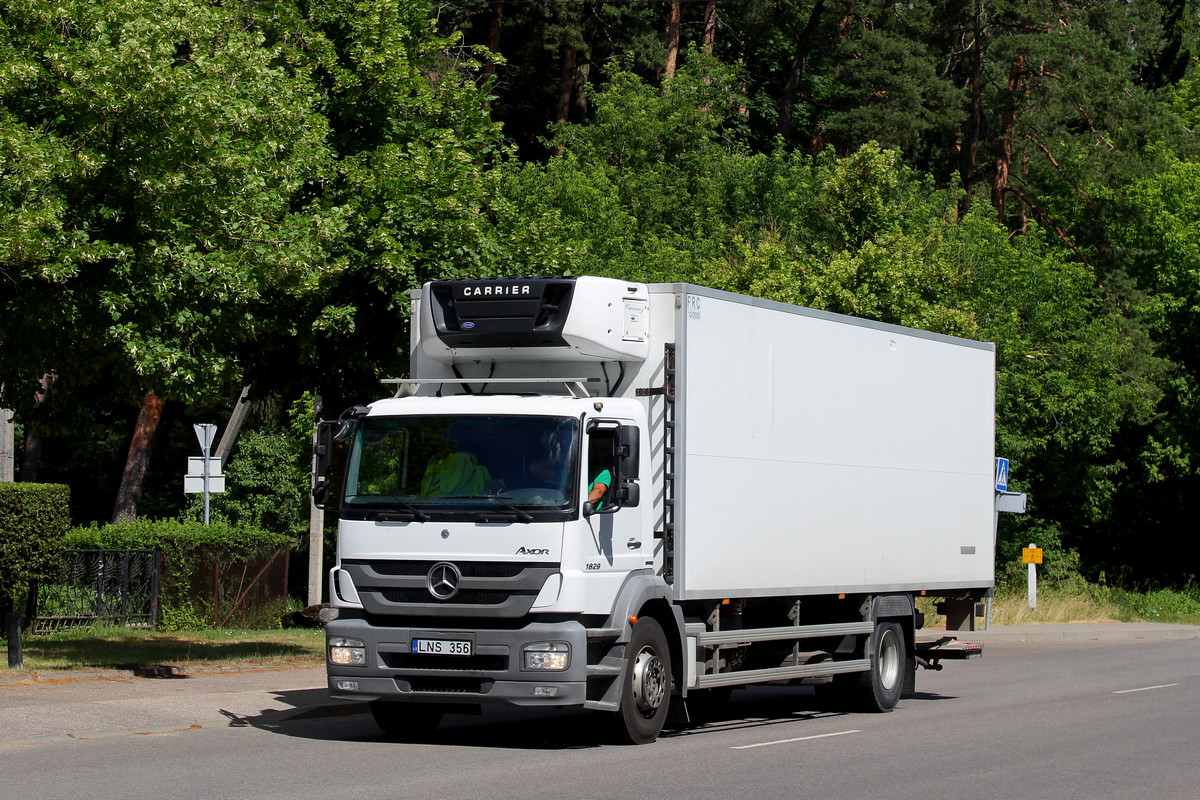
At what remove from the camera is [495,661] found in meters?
10.9

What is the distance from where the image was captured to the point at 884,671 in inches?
588

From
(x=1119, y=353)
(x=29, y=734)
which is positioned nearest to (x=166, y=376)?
(x=29, y=734)

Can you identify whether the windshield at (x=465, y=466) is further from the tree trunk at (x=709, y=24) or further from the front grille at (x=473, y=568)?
the tree trunk at (x=709, y=24)

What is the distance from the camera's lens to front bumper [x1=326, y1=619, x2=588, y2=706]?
10.7 meters

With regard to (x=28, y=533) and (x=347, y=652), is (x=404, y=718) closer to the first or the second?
(x=347, y=652)

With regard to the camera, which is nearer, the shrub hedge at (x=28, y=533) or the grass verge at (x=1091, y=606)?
the shrub hedge at (x=28, y=533)

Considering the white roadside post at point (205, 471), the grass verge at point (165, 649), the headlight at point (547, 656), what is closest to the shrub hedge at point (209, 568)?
the white roadside post at point (205, 471)

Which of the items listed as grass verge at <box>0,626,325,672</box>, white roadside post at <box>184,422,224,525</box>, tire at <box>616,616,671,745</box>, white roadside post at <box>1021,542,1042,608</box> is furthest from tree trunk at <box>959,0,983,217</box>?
tire at <box>616,616,671,745</box>

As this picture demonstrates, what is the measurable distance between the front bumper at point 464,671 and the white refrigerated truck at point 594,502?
0.02m

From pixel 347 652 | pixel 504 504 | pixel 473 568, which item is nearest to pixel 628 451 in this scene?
pixel 504 504

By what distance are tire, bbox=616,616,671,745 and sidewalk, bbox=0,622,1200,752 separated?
3.54 metres

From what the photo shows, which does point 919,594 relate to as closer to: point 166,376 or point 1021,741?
point 1021,741

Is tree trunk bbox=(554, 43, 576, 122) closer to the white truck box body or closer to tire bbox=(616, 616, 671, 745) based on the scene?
the white truck box body

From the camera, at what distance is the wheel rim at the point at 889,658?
14820mm
